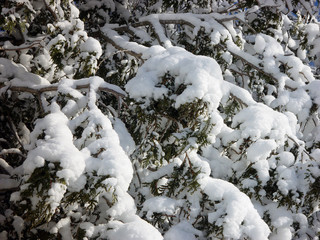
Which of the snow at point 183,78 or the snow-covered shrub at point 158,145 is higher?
the snow at point 183,78

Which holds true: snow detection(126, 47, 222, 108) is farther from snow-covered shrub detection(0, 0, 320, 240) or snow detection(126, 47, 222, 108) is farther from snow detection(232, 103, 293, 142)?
snow detection(232, 103, 293, 142)

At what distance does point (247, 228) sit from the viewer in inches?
87.4

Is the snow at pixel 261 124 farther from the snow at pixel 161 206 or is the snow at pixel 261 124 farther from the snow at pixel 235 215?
the snow at pixel 161 206

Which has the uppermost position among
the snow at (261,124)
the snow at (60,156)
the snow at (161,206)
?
the snow at (60,156)

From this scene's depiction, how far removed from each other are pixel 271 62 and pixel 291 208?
1718 millimetres

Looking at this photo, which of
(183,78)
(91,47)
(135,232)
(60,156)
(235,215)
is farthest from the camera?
(91,47)

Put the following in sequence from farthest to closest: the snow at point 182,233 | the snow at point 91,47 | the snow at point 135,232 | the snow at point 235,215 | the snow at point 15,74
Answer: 1. the snow at point 15,74
2. the snow at point 91,47
3. the snow at point 182,233
4. the snow at point 235,215
5. the snow at point 135,232

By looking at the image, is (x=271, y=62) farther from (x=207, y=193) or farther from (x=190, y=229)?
(x=190, y=229)

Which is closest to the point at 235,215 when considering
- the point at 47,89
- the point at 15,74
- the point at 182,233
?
the point at 182,233

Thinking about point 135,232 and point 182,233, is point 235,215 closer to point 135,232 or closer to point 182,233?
point 182,233

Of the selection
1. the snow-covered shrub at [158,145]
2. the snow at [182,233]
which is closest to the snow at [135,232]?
the snow-covered shrub at [158,145]

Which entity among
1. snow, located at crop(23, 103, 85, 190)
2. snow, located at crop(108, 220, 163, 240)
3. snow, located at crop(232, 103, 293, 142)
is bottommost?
snow, located at crop(108, 220, 163, 240)

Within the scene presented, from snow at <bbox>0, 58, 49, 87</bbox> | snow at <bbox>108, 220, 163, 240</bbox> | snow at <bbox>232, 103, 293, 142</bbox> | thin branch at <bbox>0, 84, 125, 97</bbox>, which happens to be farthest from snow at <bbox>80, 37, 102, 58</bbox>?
snow at <bbox>108, 220, 163, 240</bbox>

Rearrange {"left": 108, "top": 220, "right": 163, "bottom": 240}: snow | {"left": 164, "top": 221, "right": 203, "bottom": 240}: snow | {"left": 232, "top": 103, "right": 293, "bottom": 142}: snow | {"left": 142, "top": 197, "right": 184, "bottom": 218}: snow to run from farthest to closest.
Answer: {"left": 232, "top": 103, "right": 293, "bottom": 142}: snow, {"left": 142, "top": 197, "right": 184, "bottom": 218}: snow, {"left": 164, "top": 221, "right": 203, "bottom": 240}: snow, {"left": 108, "top": 220, "right": 163, "bottom": 240}: snow
